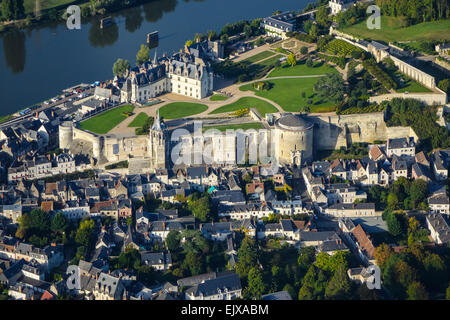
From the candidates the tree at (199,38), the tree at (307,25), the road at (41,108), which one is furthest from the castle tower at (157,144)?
the tree at (307,25)

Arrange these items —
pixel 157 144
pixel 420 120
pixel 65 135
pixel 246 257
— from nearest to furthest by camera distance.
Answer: pixel 246 257 → pixel 157 144 → pixel 420 120 → pixel 65 135

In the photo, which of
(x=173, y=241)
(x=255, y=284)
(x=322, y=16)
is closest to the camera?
(x=255, y=284)

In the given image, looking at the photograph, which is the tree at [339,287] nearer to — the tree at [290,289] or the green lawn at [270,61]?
the tree at [290,289]

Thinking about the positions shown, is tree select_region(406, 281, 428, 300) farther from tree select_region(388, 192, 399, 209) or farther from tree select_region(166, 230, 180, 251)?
tree select_region(166, 230, 180, 251)

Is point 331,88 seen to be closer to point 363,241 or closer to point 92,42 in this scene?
point 363,241

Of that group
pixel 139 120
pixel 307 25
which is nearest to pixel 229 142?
pixel 139 120

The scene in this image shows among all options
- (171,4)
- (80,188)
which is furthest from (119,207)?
(171,4)

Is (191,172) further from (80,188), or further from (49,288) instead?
(49,288)
